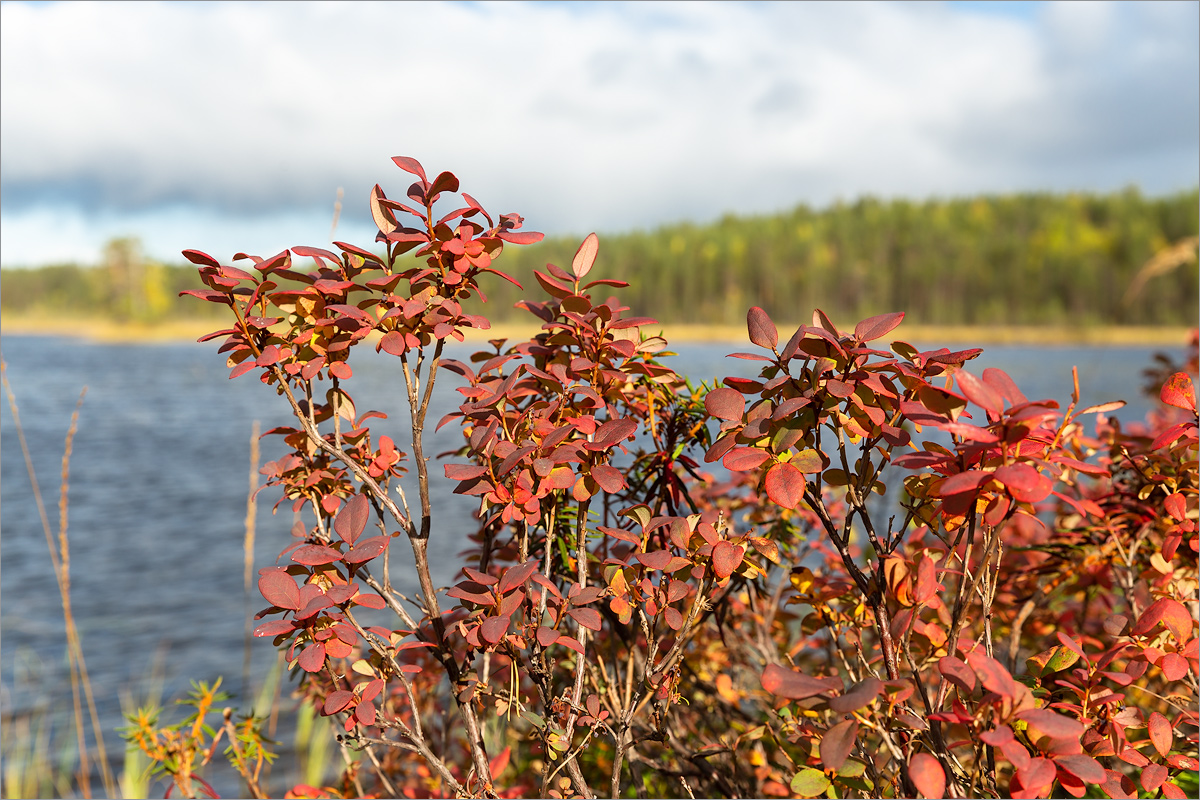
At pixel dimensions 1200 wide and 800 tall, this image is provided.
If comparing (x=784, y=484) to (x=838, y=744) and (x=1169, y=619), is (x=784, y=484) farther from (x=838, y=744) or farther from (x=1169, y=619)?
(x=1169, y=619)

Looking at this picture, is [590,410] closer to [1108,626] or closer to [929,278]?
[1108,626]

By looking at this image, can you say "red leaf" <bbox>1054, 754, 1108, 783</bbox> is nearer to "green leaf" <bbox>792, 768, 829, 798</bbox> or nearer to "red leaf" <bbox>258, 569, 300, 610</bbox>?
"green leaf" <bbox>792, 768, 829, 798</bbox>

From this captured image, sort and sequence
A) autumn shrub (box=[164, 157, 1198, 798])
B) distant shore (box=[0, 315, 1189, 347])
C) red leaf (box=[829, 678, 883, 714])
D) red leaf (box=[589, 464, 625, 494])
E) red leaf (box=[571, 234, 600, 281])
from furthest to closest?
1. distant shore (box=[0, 315, 1189, 347])
2. red leaf (box=[571, 234, 600, 281])
3. red leaf (box=[589, 464, 625, 494])
4. autumn shrub (box=[164, 157, 1198, 798])
5. red leaf (box=[829, 678, 883, 714])

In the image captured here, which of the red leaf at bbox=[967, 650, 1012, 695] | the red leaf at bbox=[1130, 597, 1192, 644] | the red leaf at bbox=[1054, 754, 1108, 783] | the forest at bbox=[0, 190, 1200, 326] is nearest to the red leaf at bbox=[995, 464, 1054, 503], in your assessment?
the red leaf at bbox=[967, 650, 1012, 695]

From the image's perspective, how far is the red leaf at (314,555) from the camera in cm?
111

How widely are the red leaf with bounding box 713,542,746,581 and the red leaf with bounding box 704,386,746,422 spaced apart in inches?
7.7

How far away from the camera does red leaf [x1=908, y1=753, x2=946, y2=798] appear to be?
809mm

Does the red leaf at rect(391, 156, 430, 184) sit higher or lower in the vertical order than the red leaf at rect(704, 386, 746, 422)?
higher

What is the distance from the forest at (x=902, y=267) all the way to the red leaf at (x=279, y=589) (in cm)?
5370

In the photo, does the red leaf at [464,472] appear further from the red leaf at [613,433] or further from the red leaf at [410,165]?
the red leaf at [410,165]

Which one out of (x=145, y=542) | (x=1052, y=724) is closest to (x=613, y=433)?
(x=1052, y=724)

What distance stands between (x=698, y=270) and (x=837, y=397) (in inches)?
2689

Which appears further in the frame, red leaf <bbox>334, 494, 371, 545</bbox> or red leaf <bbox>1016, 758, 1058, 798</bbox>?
red leaf <bbox>334, 494, 371, 545</bbox>

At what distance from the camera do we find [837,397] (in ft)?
3.34
